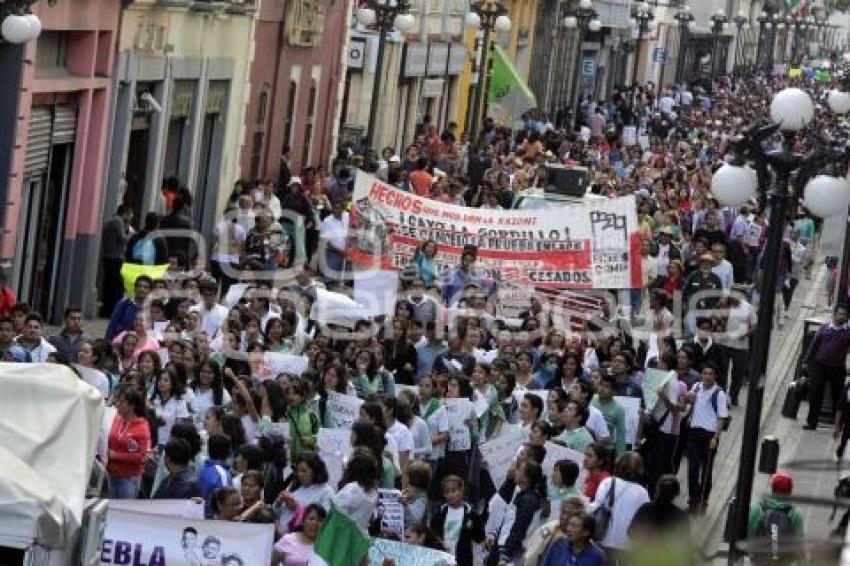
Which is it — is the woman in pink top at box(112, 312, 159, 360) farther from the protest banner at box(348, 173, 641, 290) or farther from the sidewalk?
the protest banner at box(348, 173, 641, 290)

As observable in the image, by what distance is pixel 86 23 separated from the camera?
26078 millimetres

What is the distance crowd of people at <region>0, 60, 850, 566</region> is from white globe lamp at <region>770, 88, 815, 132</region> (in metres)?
2.31

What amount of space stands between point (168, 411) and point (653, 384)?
5.04m

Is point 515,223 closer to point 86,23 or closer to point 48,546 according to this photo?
point 86,23

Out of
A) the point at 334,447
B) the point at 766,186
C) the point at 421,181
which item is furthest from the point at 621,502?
the point at 421,181

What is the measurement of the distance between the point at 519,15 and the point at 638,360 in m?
43.2

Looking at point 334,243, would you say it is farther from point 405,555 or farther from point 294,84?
point 405,555

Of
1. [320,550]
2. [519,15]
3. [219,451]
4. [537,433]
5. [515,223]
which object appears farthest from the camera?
[519,15]

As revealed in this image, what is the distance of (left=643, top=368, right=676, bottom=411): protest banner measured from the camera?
1928 cm

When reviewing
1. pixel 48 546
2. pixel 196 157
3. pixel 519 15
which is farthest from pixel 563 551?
pixel 519 15

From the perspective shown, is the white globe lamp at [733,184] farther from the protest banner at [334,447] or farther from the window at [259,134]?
the window at [259,134]

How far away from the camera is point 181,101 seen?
31.3m

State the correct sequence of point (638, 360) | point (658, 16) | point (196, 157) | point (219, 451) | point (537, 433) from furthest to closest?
point (658, 16), point (196, 157), point (638, 360), point (537, 433), point (219, 451)

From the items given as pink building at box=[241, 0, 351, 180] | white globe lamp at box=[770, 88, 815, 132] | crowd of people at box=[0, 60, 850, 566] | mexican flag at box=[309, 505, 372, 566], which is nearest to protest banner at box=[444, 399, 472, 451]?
crowd of people at box=[0, 60, 850, 566]
